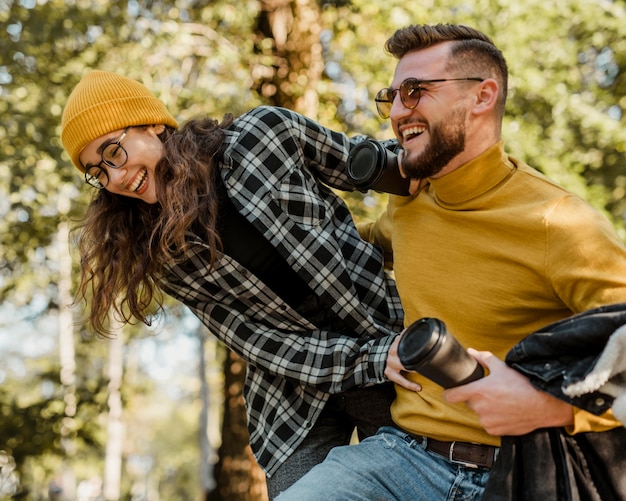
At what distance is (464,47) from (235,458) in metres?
5.79

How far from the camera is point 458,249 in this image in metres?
2.75

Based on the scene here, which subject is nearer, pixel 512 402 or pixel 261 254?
pixel 512 402

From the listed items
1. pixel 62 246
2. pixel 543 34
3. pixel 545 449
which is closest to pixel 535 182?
pixel 545 449

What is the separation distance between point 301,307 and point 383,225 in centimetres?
47

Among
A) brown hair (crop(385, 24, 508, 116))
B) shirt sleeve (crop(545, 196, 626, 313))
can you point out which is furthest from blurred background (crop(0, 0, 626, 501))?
shirt sleeve (crop(545, 196, 626, 313))

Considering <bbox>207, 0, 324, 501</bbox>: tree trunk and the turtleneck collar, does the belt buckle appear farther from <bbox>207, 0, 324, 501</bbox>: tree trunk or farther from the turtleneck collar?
<bbox>207, 0, 324, 501</bbox>: tree trunk

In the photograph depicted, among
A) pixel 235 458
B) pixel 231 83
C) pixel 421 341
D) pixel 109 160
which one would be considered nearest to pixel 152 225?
pixel 109 160

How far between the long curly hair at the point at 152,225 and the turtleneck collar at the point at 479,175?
964 mm

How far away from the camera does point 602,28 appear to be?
11.3 metres

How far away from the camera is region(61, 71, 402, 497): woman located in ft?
10.6

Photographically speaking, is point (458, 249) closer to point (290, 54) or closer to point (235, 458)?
point (235, 458)

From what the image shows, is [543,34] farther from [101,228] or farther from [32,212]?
[101,228]

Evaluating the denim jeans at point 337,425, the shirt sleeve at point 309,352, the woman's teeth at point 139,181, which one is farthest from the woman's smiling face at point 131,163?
the denim jeans at point 337,425

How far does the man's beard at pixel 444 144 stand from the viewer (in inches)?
108
